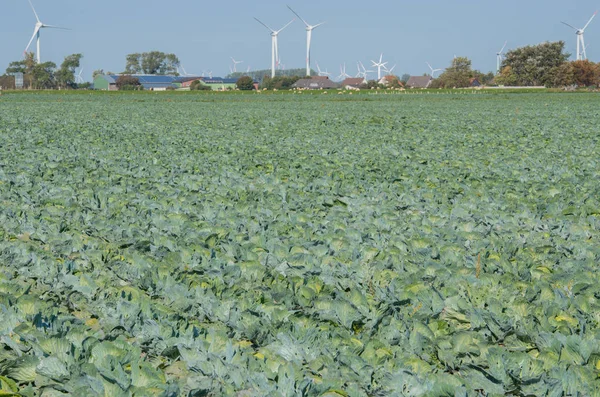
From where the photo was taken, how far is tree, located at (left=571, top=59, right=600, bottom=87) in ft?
401

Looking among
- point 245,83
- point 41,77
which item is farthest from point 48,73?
point 245,83

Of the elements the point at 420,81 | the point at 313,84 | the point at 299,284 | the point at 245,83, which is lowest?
the point at 299,284

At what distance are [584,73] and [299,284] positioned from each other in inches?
5163

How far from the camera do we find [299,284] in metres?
5.12

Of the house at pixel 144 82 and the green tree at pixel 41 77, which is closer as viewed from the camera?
the green tree at pixel 41 77

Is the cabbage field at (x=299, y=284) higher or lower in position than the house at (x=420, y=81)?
lower

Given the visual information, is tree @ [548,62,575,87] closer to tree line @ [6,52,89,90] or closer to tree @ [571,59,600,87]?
tree @ [571,59,600,87]

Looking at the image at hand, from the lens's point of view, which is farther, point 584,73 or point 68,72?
point 68,72

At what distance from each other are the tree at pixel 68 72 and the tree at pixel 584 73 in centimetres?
10759

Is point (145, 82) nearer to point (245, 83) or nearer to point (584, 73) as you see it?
point (245, 83)

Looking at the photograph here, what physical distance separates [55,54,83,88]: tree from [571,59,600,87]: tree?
107588 millimetres

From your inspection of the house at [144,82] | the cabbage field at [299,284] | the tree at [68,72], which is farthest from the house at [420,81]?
the cabbage field at [299,284]

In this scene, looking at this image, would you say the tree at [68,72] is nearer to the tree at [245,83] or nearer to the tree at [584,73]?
the tree at [245,83]

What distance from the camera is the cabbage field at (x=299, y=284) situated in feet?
11.9
